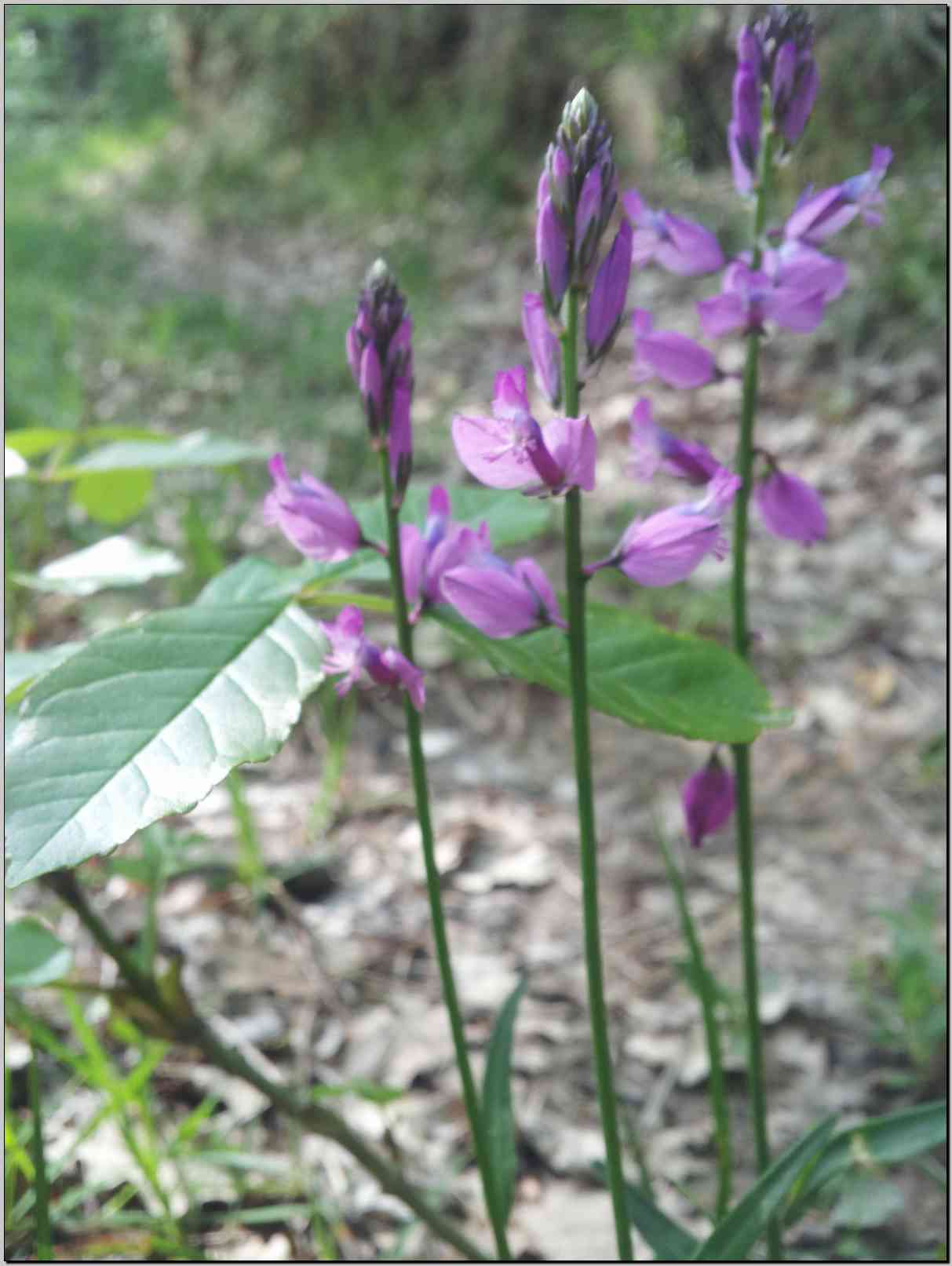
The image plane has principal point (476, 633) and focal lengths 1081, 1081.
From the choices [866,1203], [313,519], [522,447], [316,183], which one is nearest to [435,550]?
[313,519]

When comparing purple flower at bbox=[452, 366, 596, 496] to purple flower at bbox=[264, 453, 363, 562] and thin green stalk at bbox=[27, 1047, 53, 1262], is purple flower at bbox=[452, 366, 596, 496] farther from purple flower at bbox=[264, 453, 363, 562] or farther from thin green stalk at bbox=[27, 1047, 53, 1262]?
thin green stalk at bbox=[27, 1047, 53, 1262]

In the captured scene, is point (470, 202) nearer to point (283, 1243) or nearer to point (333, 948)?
point (333, 948)

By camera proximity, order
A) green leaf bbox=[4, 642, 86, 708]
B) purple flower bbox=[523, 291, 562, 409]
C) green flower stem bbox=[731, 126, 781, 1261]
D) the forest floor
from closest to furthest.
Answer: purple flower bbox=[523, 291, 562, 409] < green leaf bbox=[4, 642, 86, 708] < green flower stem bbox=[731, 126, 781, 1261] < the forest floor

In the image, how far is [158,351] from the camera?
5207 millimetres

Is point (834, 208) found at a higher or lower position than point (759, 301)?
higher

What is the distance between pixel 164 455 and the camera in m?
1.25

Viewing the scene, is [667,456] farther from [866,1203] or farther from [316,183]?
[316,183]

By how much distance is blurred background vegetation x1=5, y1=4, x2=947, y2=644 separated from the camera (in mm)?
4320

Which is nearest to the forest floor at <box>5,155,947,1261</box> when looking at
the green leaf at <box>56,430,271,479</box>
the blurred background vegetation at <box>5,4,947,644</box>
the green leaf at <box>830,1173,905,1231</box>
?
the green leaf at <box>830,1173,905,1231</box>

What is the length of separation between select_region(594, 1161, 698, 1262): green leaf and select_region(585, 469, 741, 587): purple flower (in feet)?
2.50

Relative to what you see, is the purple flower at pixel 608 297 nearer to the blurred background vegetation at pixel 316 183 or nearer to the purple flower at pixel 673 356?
the purple flower at pixel 673 356

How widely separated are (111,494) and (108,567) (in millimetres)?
236

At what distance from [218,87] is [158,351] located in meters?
6.81

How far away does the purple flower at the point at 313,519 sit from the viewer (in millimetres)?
1015
